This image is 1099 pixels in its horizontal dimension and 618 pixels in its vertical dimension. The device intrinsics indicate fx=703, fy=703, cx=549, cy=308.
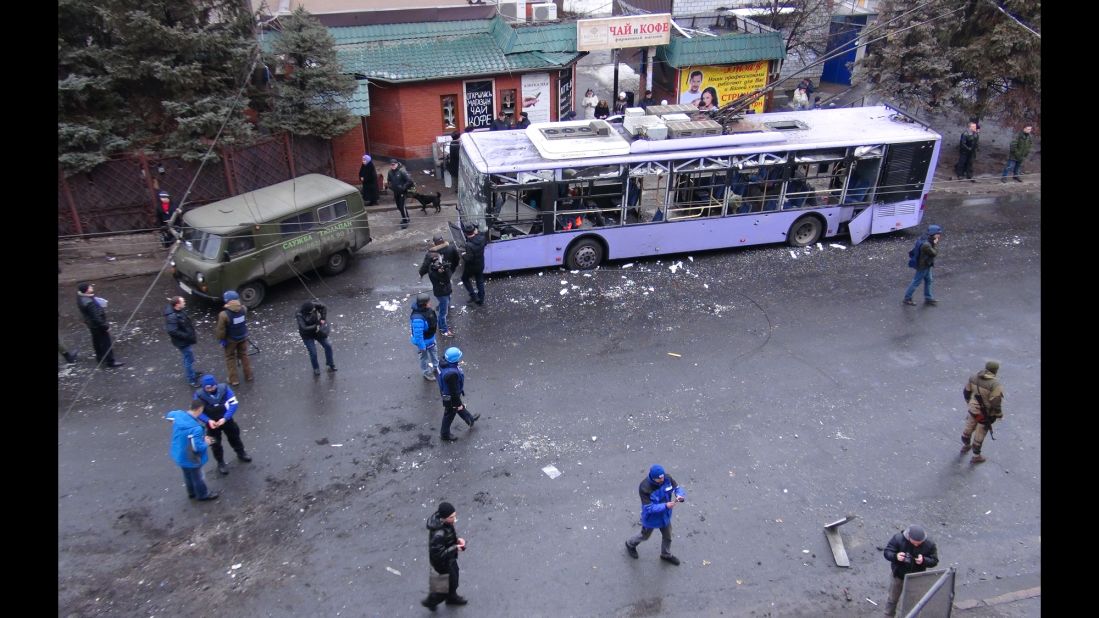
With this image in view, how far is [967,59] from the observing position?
18.4 meters

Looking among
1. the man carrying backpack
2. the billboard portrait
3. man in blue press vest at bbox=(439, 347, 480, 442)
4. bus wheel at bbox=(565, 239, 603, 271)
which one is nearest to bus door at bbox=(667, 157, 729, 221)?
bus wheel at bbox=(565, 239, 603, 271)

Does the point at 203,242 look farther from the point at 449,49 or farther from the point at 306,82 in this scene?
the point at 449,49

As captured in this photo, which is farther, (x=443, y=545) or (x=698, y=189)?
(x=698, y=189)

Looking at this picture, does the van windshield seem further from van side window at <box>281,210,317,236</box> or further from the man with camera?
the man with camera

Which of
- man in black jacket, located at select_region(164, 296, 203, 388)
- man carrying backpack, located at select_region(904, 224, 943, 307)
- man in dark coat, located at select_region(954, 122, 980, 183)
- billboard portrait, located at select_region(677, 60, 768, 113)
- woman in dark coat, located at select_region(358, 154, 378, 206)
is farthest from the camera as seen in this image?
billboard portrait, located at select_region(677, 60, 768, 113)

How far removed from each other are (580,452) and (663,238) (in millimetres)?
6424

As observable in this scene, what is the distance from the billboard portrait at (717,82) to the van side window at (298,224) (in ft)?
44.0

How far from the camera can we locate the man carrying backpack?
40.2 feet

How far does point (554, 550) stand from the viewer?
7844mm

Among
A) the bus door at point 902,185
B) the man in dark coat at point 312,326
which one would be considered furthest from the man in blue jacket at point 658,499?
the bus door at point 902,185

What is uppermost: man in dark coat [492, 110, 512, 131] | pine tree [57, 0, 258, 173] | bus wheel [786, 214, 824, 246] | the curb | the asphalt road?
pine tree [57, 0, 258, 173]

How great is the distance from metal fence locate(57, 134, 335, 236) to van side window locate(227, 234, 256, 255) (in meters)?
4.69

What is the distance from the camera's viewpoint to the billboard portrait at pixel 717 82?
873 inches

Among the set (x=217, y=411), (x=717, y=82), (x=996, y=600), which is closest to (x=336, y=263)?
(x=217, y=411)
